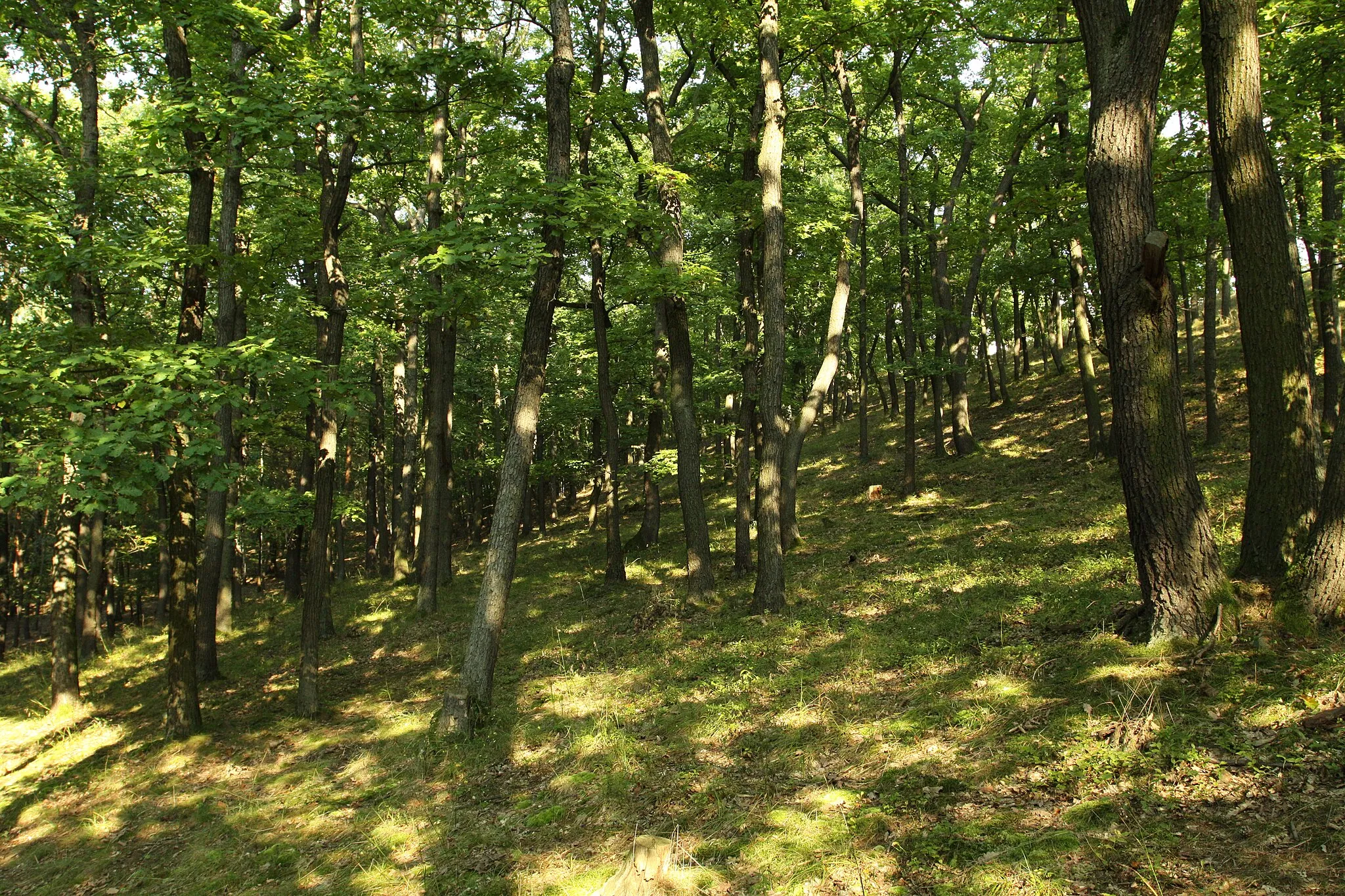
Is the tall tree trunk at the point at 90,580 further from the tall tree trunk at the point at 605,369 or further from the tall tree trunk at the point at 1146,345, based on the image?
the tall tree trunk at the point at 1146,345

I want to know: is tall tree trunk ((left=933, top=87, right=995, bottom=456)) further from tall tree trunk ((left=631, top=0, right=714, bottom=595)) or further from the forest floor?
tall tree trunk ((left=631, top=0, right=714, bottom=595))

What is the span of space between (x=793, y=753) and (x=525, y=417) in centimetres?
523

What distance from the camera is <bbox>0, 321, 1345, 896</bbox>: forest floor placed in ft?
15.2

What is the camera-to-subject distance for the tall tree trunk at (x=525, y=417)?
29.3 feet

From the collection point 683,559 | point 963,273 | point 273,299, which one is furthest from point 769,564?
point 963,273

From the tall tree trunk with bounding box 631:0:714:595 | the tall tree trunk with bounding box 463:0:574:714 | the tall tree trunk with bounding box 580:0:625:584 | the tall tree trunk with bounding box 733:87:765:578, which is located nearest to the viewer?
the tall tree trunk with bounding box 463:0:574:714

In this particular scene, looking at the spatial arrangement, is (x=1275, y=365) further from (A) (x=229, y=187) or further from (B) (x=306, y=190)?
(A) (x=229, y=187)

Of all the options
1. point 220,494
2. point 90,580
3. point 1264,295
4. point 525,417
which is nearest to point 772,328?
point 525,417

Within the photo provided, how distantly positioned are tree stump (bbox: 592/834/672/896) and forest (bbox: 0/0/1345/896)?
0.10 ft

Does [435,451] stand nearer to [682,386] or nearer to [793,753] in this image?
[682,386]

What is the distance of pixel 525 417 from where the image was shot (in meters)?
9.38

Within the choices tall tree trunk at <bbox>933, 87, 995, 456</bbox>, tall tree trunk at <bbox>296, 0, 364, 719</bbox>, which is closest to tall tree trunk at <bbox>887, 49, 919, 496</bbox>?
tall tree trunk at <bbox>933, 87, 995, 456</bbox>

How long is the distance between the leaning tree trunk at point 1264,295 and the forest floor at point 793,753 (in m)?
0.79

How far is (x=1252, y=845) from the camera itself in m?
4.09
